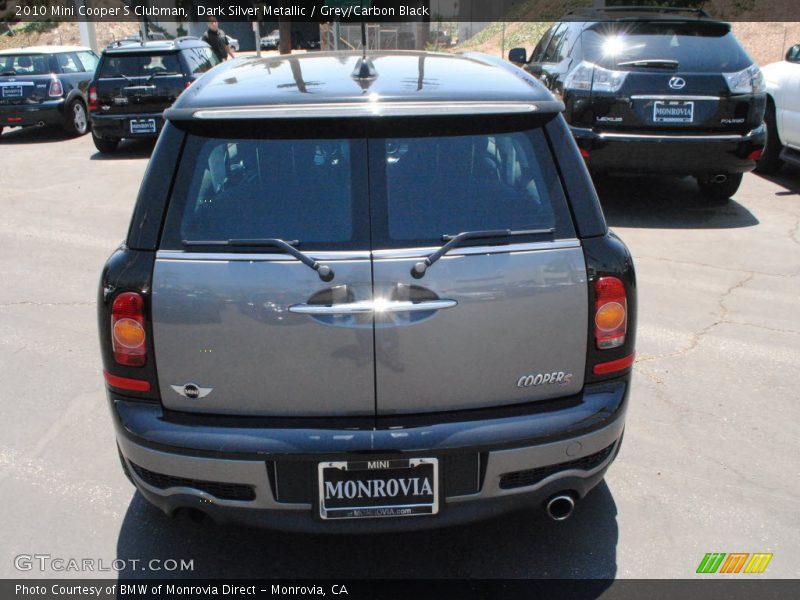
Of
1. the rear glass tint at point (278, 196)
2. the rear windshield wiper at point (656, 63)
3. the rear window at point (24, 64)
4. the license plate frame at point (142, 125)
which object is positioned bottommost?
the license plate frame at point (142, 125)

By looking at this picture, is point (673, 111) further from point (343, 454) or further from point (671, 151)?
point (343, 454)

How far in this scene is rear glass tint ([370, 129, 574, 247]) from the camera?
106 inches

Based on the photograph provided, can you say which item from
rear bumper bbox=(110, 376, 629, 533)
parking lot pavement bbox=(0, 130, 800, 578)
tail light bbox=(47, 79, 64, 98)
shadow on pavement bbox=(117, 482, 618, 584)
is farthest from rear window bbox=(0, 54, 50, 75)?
rear bumper bbox=(110, 376, 629, 533)

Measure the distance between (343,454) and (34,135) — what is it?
1449 cm

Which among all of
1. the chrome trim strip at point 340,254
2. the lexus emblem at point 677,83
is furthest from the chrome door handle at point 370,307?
the lexus emblem at point 677,83

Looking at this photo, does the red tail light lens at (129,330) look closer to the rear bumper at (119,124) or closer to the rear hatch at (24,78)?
the rear bumper at (119,124)

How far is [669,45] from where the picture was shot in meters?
7.99

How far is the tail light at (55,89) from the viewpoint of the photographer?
557 inches

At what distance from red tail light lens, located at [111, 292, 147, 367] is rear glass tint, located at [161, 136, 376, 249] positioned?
0.22 m

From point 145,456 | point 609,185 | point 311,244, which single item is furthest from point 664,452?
point 609,185

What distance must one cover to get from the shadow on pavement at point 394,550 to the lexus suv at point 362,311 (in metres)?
0.45

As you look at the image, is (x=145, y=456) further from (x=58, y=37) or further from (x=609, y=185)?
(x=58, y=37)

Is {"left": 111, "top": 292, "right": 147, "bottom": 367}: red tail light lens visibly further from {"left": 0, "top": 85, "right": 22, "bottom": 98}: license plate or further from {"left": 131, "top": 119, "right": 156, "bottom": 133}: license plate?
{"left": 0, "top": 85, "right": 22, "bottom": 98}: license plate

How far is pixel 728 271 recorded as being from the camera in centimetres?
656
